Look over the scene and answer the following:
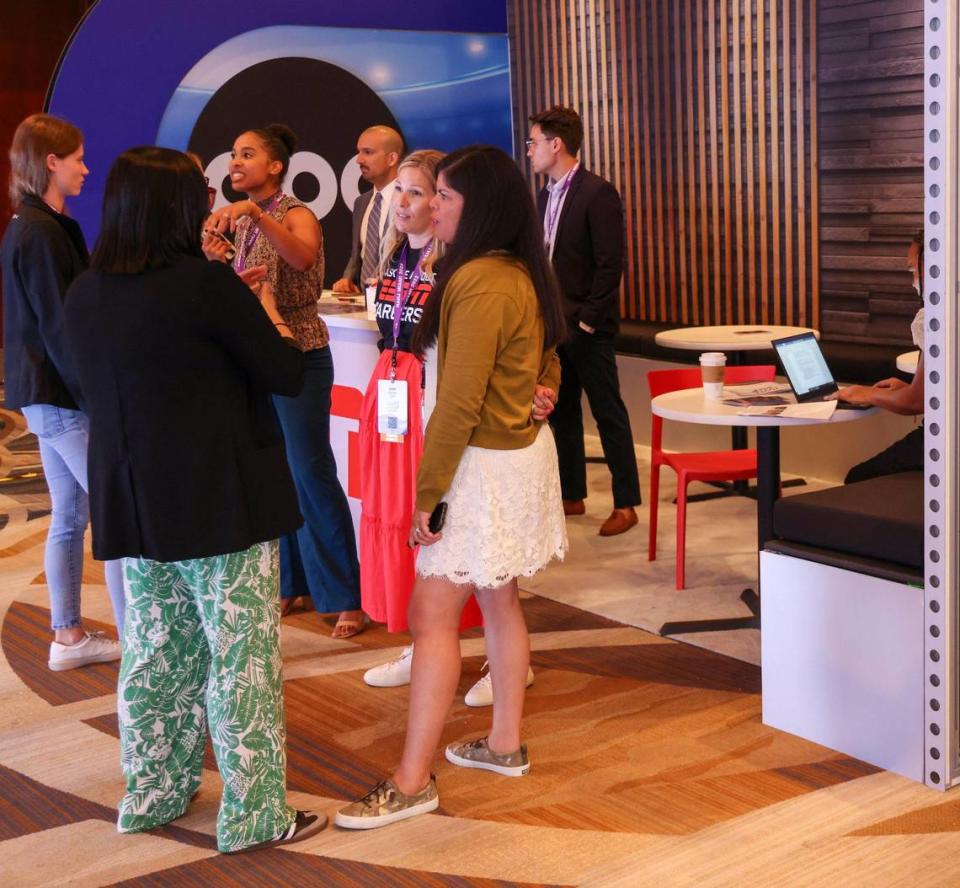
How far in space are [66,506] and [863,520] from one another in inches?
97.1

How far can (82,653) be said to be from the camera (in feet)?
14.5

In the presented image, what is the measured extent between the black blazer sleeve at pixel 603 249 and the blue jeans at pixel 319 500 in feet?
5.42

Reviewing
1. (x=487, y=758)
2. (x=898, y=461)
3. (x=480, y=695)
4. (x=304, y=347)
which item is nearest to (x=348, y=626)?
(x=480, y=695)

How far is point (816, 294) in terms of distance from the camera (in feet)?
22.1

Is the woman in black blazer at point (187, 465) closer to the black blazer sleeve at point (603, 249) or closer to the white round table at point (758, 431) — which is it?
the white round table at point (758, 431)

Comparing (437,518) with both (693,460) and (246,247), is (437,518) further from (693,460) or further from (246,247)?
(693,460)

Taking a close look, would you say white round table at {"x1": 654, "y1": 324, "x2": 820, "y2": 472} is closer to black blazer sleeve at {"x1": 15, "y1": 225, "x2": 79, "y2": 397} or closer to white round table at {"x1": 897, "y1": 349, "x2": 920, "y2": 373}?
white round table at {"x1": 897, "y1": 349, "x2": 920, "y2": 373}

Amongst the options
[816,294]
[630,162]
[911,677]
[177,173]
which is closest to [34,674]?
[177,173]

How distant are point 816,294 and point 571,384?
1.50 m

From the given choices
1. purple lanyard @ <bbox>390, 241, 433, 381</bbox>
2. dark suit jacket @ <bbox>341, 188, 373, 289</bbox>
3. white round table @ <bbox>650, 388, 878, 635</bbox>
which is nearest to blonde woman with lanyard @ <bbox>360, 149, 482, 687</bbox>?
purple lanyard @ <bbox>390, 241, 433, 381</bbox>

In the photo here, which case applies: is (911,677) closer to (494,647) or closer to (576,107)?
(494,647)

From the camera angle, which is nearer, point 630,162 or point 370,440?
point 370,440

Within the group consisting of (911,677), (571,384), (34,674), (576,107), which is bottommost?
(34,674)

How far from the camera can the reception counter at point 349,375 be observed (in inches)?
181
